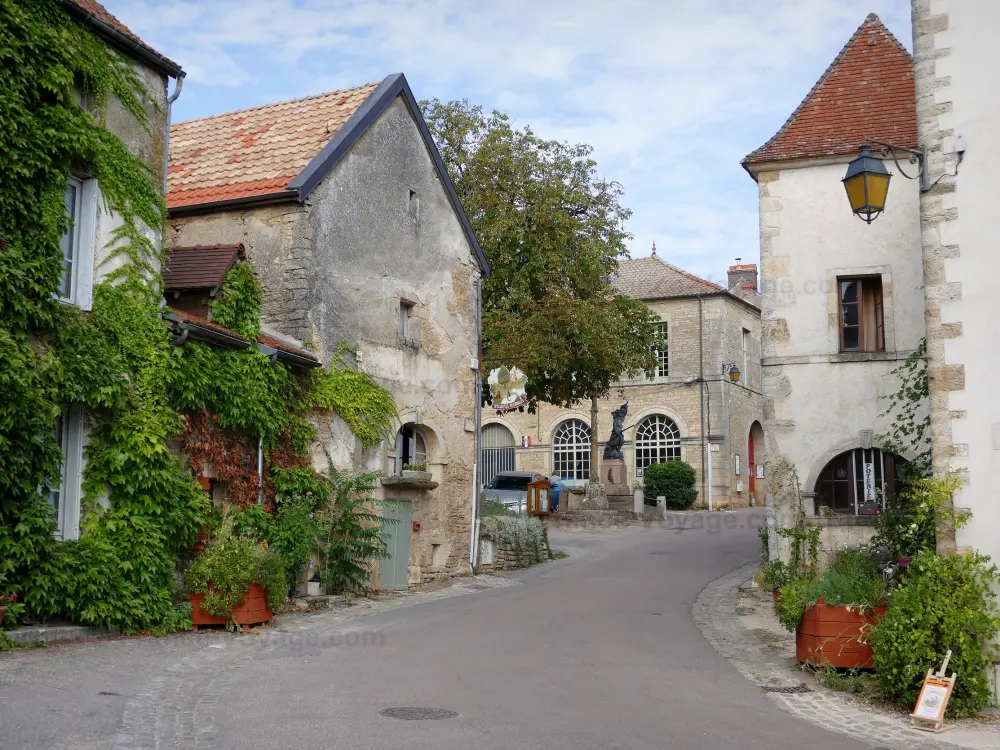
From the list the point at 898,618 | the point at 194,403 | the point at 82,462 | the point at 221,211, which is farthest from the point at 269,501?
the point at 898,618

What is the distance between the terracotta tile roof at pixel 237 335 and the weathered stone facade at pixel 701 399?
2629 cm

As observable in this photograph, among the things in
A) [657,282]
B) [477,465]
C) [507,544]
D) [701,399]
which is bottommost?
[507,544]

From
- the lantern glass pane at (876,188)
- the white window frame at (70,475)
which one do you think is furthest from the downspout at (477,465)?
the lantern glass pane at (876,188)

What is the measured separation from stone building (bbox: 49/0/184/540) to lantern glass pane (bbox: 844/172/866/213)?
7520 mm

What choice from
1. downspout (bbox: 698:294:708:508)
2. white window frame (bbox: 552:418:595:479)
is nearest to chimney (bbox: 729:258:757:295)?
downspout (bbox: 698:294:708:508)

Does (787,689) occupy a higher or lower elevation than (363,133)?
lower

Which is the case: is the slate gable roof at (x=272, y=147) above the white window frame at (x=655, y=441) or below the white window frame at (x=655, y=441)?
above

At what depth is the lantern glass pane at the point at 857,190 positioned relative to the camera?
33.3 feet

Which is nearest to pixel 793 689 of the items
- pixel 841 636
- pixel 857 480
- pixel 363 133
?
pixel 841 636

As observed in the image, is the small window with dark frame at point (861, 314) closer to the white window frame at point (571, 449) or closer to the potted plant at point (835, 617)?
the potted plant at point (835, 617)

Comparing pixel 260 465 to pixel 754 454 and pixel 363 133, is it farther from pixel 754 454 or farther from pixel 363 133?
pixel 754 454

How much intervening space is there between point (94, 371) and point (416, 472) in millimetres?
7606

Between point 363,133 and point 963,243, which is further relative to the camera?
point 363,133

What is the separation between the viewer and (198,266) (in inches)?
567
